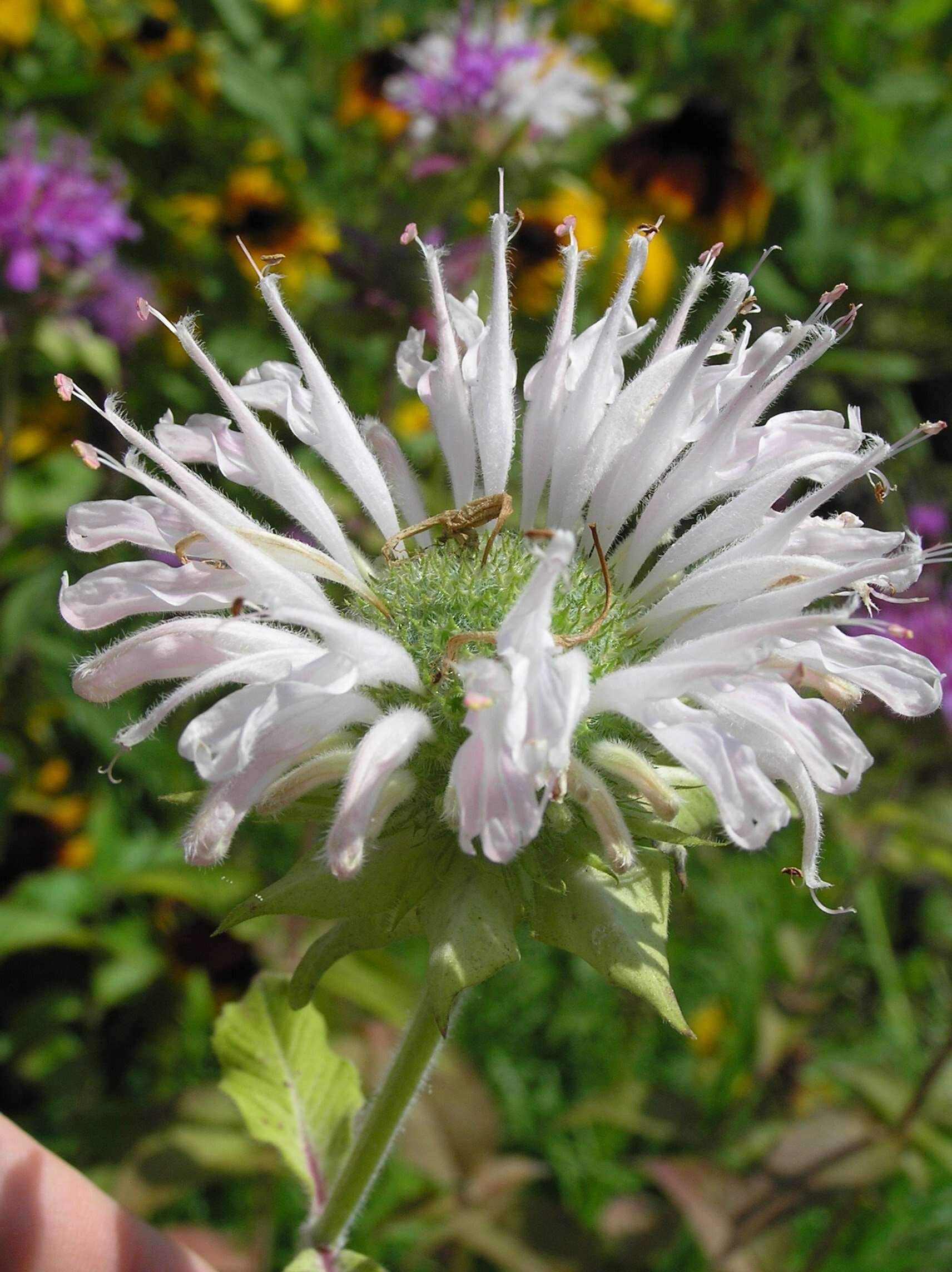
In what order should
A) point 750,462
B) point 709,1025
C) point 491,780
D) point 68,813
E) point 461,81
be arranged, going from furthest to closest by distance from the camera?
point 461,81 → point 709,1025 → point 68,813 → point 750,462 → point 491,780

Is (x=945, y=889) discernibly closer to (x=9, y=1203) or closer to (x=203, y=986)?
(x=203, y=986)

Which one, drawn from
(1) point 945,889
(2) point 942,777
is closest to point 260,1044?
(2) point 942,777

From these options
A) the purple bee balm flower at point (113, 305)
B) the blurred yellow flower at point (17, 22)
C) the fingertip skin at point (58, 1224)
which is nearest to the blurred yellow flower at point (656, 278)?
the purple bee balm flower at point (113, 305)

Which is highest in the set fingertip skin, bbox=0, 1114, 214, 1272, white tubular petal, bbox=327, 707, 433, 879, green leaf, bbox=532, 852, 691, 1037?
white tubular petal, bbox=327, 707, 433, 879

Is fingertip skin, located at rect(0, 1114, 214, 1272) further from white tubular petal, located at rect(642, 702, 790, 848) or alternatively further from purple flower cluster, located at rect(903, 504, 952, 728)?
purple flower cluster, located at rect(903, 504, 952, 728)

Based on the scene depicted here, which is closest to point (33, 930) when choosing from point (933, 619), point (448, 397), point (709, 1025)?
point (448, 397)

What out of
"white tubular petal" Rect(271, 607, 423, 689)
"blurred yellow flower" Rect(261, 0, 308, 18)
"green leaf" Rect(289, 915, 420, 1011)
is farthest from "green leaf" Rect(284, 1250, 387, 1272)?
"blurred yellow flower" Rect(261, 0, 308, 18)

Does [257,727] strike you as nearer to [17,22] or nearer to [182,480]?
[182,480]
